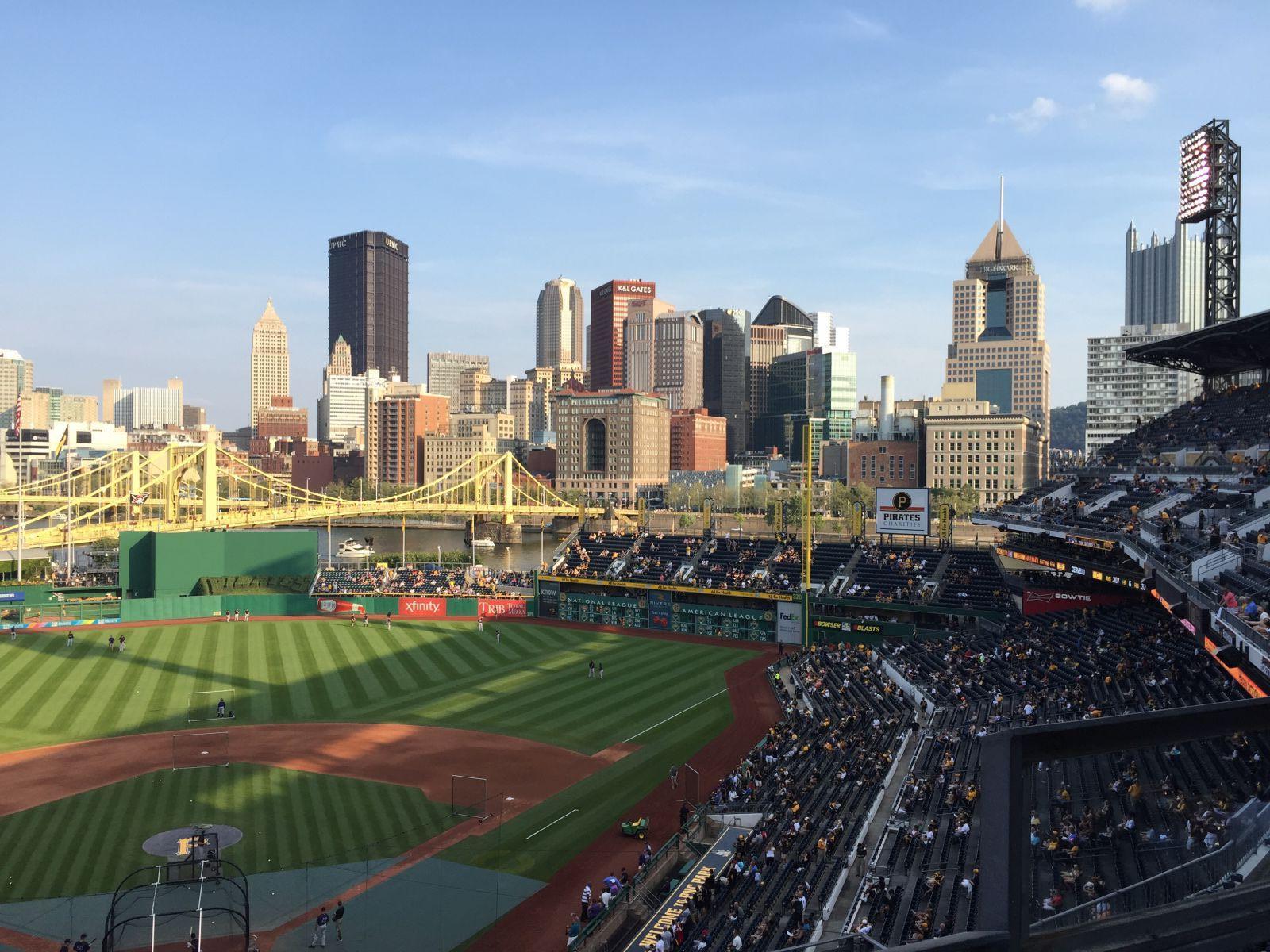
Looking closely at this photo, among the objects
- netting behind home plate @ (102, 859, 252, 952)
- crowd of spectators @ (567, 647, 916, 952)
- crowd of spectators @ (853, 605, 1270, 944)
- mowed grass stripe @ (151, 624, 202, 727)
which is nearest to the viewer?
crowd of spectators @ (853, 605, 1270, 944)

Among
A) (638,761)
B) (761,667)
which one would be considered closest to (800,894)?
(638,761)

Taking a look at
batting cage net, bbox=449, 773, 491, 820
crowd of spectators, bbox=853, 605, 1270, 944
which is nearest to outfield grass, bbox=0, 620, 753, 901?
batting cage net, bbox=449, 773, 491, 820

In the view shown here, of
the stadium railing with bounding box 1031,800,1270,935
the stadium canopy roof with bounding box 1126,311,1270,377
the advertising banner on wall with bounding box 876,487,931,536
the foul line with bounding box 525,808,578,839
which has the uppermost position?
the stadium canopy roof with bounding box 1126,311,1270,377

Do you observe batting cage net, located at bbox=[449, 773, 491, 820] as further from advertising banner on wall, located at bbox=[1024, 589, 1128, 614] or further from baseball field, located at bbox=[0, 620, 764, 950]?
advertising banner on wall, located at bbox=[1024, 589, 1128, 614]

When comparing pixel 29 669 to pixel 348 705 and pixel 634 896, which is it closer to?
pixel 348 705

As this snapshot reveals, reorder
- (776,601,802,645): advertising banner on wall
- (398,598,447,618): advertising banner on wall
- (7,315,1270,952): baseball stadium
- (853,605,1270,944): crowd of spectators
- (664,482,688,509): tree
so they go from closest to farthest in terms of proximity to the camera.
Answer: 1. (853,605,1270,944): crowd of spectators
2. (7,315,1270,952): baseball stadium
3. (776,601,802,645): advertising banner on wall
4. (398,598,447,618): advertising banner on wall
5. (664,482,688,509): tree

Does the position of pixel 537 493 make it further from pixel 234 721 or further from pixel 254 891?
pixel 254 891

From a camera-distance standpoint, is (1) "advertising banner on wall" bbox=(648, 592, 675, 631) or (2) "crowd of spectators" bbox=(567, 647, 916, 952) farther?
(1) "advertising banner on wall" bbox=(648, 592, 675, 631)
